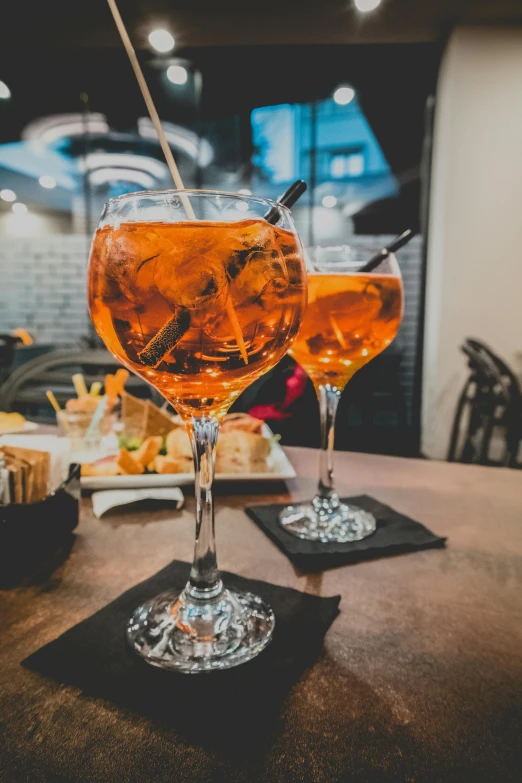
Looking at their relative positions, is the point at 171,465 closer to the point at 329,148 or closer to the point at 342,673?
the point at 342,673

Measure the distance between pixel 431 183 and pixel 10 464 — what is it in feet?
17.6

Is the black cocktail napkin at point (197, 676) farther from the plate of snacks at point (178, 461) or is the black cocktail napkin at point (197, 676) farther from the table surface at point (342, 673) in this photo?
the plate of snacks at point (178, 461)

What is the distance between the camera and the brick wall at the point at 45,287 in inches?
275

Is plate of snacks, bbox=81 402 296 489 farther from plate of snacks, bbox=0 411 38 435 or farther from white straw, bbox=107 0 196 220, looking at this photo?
white straw, bbox=107 0 196 220

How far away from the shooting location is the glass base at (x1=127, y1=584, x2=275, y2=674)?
1.59 feet

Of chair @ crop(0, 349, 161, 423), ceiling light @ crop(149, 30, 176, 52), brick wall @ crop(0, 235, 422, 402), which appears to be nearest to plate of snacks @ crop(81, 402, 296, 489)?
chair @ crop(0, 349, 161, 423)

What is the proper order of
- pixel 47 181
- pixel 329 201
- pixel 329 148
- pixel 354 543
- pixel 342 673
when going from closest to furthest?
pixel 342 673 < pixel 354 543 < pixel 329 148 < pixel 329 201 < pixel 47 181

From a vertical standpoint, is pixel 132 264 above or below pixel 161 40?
below

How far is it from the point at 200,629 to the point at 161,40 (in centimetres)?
565

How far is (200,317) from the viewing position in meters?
0.49

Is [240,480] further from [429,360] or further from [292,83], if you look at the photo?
[292,83]

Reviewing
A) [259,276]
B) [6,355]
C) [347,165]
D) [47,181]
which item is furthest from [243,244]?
[47,181]

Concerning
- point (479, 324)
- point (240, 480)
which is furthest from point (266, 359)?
point (479, 324)

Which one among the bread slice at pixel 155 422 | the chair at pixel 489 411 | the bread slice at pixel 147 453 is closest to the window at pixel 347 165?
the chair at pixel 489 411
